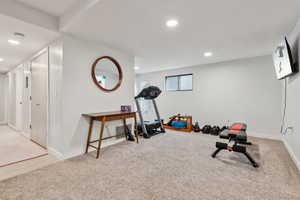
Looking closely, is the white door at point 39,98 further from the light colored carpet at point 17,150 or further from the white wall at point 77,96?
the white wall at point 77,96

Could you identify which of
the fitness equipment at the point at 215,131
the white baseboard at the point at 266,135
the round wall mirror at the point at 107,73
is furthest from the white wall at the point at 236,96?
the round wall mirror at the point at 107,73

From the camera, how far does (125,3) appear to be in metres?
1.75

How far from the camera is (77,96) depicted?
269cm

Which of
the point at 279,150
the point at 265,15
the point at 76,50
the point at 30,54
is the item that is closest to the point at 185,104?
the point at 279,150

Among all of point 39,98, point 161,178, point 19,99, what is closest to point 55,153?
point 39,98

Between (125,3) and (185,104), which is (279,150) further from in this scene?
(125,3)

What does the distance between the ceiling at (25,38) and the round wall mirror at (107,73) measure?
920 mm

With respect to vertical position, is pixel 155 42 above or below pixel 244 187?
above

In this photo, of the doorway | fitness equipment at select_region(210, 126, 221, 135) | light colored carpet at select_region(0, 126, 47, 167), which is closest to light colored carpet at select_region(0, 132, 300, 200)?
light colored carpet at select_region(0, 126, 47, 167)

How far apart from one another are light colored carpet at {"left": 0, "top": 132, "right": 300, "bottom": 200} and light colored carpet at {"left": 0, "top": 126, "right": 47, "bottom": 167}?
2.71 ft

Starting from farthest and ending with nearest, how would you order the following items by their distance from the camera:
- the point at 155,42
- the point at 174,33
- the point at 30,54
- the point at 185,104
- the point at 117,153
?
the point at 185,104, the point at 30,54, the point at 155,42, the point at 117,153, the point at 174,33

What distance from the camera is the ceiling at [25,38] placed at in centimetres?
214

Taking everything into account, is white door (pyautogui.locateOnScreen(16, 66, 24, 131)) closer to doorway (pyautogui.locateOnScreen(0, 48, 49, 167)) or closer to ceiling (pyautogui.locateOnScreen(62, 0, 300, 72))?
doorway (pyautogui.locateOnScreen(0, 48, 49, 167))

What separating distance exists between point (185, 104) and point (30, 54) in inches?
200
